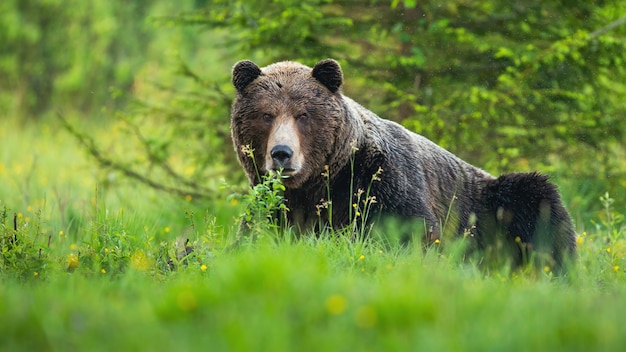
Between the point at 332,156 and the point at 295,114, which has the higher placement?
the point at 295,114

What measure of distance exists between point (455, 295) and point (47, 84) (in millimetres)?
16628

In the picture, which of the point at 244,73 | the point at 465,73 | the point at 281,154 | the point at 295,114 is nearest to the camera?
the point at 281,154

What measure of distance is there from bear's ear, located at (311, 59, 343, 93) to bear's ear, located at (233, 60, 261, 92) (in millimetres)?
423

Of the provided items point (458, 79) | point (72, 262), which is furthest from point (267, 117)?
point (458, 79)

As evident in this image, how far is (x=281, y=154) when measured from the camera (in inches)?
199

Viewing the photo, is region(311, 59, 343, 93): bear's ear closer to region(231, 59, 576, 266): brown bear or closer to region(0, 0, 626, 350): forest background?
region(231, 59, 576, 266): brown bear

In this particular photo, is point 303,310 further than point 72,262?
No

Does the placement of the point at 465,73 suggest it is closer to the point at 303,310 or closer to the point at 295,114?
the point at 295,114

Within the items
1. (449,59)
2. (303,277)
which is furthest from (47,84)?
(303,277)

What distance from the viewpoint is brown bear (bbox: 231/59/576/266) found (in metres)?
5.37

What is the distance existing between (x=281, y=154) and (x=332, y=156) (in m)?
0.59

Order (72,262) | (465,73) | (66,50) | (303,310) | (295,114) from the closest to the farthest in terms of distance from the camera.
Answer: (303,310)
(72,262)
(295,114)
(465,73)
(66,50)

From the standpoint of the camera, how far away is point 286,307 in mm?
2957

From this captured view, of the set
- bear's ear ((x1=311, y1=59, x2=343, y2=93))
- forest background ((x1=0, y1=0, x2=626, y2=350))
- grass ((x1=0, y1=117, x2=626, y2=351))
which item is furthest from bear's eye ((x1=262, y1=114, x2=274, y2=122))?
grass ((x1=0, y1=117, x2=626, y2=351))
